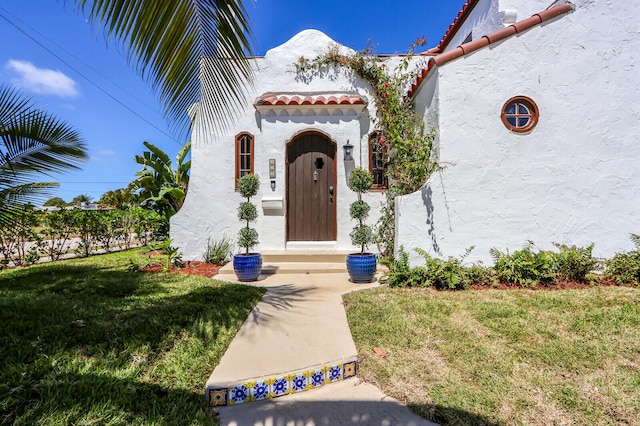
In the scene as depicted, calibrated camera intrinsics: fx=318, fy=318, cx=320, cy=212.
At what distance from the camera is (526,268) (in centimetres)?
559

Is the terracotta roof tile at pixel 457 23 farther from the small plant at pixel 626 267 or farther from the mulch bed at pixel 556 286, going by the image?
the mulch bed at pixel 556 286

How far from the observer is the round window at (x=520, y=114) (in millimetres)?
5930

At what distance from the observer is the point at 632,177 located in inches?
232

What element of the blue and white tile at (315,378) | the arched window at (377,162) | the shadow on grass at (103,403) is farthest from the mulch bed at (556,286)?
the shadow on grass at (103,403)

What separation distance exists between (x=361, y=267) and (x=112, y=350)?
404 cm

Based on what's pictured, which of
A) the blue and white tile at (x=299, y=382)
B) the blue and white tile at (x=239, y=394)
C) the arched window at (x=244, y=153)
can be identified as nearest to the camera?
the blue and white tile at (x=239, y=394)

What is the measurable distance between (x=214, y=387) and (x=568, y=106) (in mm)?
7244

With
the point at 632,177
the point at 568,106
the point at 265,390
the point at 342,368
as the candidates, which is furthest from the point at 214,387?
the point at 632,177

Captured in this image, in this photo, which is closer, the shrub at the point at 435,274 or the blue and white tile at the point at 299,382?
the blue and white tile at the point at 299,382

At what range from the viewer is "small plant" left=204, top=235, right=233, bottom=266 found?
7.67 m

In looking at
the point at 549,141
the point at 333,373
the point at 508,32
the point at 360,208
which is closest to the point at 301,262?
the point at 360,208

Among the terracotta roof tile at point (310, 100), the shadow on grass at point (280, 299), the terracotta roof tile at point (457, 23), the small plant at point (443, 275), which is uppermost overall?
the terracotta roof tile at point (457, 23)

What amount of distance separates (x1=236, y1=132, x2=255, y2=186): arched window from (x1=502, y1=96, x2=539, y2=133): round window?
5.63 metres

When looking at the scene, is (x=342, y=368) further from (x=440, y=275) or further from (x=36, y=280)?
(x=36, y=280)
